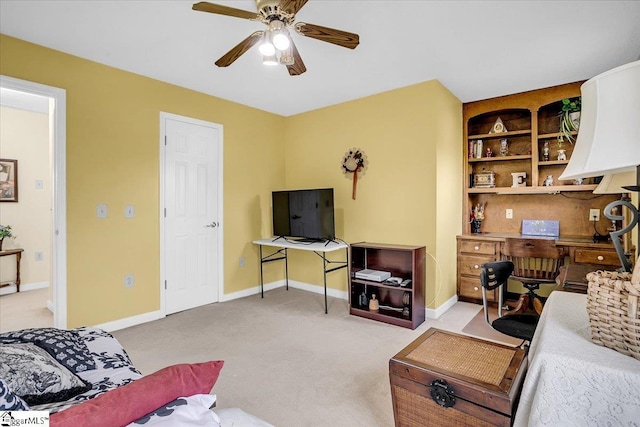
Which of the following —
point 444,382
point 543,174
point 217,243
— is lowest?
point 444,382

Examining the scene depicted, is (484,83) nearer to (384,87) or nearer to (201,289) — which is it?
(384,87)

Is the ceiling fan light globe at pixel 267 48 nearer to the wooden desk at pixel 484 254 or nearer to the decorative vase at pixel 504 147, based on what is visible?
the wooden desk at pixel 484 254

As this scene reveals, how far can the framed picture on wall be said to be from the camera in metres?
4.52

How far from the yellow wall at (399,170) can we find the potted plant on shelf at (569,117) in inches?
41.6

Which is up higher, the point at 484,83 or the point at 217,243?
the point at 484,83

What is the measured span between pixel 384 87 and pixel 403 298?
91.8 inches

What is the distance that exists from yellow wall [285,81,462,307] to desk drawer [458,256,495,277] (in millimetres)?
113

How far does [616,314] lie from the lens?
0.83 metres

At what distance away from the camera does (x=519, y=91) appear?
12.3 ft

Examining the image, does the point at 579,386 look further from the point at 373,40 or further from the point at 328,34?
the point at 373,40

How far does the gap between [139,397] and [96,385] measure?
0.67 m

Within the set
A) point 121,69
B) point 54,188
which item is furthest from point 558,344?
point 121,69

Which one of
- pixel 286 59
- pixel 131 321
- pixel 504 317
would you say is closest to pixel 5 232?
pixel 131 321

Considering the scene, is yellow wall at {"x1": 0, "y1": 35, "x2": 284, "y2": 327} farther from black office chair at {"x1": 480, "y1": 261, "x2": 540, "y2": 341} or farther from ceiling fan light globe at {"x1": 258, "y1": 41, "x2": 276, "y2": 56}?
black office chair at {"x1": 480, "y1": 261, "x2": 540, "y2": 341}
